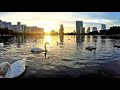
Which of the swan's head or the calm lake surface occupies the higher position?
the swan's head

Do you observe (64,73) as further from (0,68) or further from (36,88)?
(36,88)

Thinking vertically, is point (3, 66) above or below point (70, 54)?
above

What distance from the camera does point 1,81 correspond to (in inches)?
71.0

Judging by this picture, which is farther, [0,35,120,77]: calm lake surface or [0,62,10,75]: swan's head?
[0,35,120,77]: calm lake surface

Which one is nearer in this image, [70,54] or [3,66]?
[3,66]

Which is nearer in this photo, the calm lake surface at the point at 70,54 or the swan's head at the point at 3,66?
the swan's head at the point at 3,66

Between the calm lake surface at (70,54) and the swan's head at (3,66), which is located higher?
the swan's head at (3,66)
